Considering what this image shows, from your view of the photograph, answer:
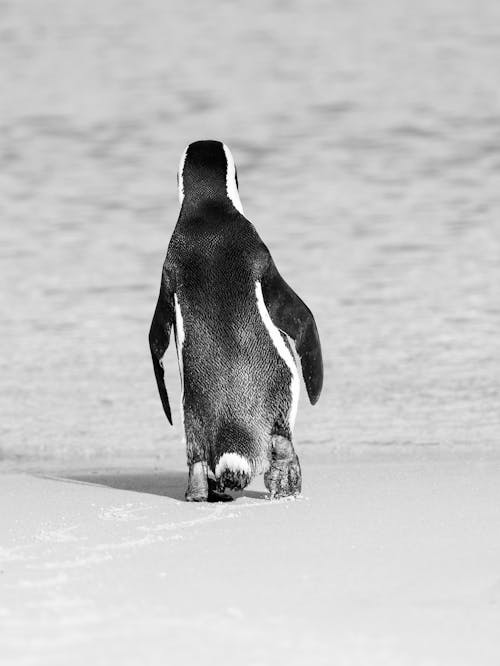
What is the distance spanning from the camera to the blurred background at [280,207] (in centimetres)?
678

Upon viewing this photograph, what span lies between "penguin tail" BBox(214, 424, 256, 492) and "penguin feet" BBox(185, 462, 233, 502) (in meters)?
0.04

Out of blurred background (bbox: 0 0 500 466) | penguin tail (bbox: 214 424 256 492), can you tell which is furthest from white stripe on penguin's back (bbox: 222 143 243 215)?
blurred background (bbox: 0 0 500 466)

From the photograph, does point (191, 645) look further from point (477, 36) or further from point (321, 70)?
point (477, 36)

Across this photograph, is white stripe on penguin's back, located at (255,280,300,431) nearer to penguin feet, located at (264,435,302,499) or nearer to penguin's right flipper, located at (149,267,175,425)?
penguin feet, located at (264,435,302,499)

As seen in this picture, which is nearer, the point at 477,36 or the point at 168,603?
the point at 168,603

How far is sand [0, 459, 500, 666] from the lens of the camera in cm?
340

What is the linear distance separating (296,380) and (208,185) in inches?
25.4

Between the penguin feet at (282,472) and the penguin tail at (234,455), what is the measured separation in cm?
6

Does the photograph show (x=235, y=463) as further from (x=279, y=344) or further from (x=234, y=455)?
(x=279, y=344)

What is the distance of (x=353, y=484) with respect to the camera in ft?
16.5

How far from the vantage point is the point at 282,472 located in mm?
4922

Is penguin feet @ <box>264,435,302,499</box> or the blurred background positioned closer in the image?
penguin feet @ <box>264,435,302,499</box>

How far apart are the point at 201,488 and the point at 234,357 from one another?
1.24 feet

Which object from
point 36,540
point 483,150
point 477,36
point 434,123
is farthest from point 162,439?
point 477,36
